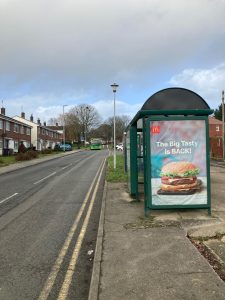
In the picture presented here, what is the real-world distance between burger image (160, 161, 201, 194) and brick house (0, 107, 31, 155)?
51.1 m

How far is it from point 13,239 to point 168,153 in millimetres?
3782

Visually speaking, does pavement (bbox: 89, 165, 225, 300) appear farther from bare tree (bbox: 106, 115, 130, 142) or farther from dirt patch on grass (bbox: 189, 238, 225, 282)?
bare tree (bbox: 106, 115, 130, 142)

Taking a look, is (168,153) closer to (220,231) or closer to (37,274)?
(220,231)

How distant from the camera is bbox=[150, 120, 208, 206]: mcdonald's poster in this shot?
9.16 metres

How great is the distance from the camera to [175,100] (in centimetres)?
1028

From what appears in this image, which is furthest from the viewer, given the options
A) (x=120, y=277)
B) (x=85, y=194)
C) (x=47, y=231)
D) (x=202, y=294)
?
(x=85, y=194)

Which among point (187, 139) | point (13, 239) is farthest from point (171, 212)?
point (13, 239)

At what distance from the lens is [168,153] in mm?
9188

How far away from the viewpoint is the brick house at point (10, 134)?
195 feet

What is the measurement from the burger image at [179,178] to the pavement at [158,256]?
616mm

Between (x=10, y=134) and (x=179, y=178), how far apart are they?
58.5 meters

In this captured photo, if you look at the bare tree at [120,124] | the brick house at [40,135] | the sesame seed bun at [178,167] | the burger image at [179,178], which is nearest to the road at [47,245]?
the burger image at [179,178]

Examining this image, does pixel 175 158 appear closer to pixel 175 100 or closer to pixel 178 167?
pixel 178 167

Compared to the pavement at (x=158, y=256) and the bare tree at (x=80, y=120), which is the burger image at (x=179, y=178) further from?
the bare tree at (x=80, y=120)
